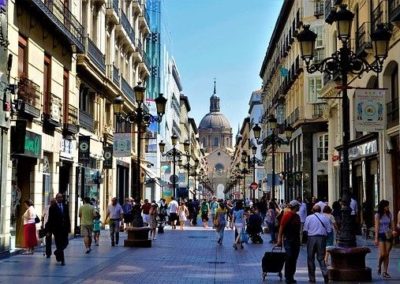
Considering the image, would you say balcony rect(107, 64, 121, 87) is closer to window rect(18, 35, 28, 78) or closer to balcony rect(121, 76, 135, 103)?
balcony rect(121, 76, 135, 103)

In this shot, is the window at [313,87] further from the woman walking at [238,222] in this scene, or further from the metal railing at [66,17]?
the woman walking at [238,222]

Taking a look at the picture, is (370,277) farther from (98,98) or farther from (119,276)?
(98,98)

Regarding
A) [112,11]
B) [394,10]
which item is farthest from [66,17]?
[394,10]

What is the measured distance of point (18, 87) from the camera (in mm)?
20719

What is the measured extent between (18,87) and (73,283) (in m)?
8.11

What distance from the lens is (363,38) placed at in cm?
→ 2877

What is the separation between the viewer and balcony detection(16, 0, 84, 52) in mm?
22148

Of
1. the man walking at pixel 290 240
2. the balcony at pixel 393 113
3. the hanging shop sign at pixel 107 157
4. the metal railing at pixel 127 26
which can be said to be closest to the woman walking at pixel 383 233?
the man walking at pixel 290 240

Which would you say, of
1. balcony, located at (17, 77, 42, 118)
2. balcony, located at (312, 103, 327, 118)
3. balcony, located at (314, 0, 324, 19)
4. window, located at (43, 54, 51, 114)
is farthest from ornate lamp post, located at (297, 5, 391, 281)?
balcony, located at (314, 0, 324, 19)

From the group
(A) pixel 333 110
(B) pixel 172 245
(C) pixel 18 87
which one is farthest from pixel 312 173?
(C) pixel 18 87

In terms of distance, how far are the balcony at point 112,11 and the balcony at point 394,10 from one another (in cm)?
1615

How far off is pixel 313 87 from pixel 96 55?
21409 mm

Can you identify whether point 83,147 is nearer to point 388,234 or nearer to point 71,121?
point 71,121

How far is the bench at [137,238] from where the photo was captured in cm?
2436
